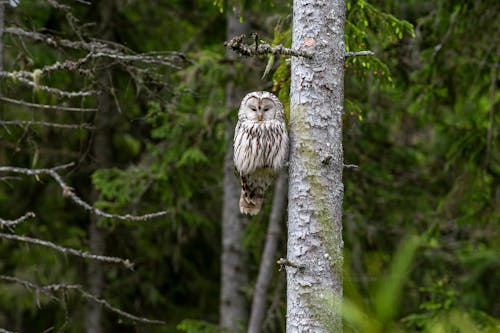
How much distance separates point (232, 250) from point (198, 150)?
5.68ft

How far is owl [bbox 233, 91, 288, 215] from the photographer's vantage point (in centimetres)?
493

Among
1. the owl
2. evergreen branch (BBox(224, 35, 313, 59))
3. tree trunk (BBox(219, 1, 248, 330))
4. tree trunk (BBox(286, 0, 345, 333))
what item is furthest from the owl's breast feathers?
tree trunk (BBox(219, 1, 248, 330))

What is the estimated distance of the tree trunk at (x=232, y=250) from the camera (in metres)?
9.55

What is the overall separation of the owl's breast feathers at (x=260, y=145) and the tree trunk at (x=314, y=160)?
7.3 inches

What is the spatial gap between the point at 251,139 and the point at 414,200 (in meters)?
4.77

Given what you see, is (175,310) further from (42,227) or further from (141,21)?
(141,21)

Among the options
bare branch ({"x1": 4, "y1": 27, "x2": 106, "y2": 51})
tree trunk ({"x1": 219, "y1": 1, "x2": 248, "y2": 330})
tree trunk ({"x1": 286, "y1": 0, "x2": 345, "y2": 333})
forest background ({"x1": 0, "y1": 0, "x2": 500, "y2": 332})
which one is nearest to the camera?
tree trunk ({"x1": 286, "y1": 0, "x2": 345, "y2": 333})

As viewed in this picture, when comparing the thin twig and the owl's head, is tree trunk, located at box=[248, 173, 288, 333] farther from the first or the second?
the owl's head

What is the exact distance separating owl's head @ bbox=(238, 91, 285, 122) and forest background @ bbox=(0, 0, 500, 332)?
327mm

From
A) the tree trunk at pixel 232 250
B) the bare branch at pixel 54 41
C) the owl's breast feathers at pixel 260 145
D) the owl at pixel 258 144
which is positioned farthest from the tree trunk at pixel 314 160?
the tree trunk at pixel 232 250

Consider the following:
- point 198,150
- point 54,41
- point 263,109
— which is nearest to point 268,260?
point 198,150

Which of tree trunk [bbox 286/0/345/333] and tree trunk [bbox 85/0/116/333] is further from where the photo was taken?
tree trunk [bbox 85/0/116/333]

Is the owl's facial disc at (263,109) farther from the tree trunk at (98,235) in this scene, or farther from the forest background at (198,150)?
the tree trunk at (98,235)

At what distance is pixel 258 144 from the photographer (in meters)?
5.11
